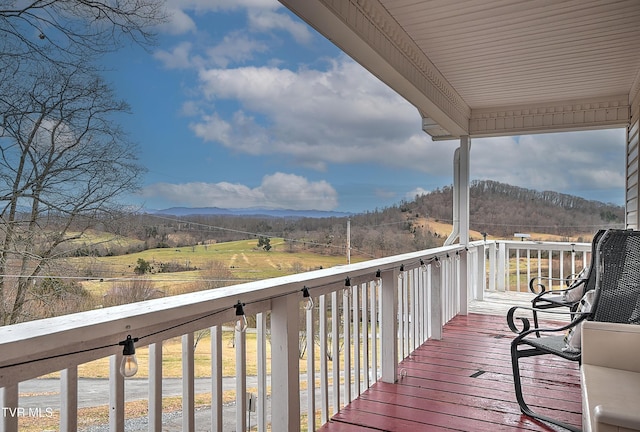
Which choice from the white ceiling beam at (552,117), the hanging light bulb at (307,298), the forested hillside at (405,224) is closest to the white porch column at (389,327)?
the forested hillside at (405,224)

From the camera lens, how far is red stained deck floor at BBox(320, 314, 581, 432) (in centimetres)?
256

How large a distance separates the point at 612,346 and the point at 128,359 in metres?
2.28

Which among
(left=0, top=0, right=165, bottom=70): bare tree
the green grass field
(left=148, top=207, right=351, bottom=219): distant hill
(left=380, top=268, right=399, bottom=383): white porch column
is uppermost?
(left=0, top=0, right=165, bottom=70): bare tree

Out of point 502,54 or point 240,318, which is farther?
point 502,54

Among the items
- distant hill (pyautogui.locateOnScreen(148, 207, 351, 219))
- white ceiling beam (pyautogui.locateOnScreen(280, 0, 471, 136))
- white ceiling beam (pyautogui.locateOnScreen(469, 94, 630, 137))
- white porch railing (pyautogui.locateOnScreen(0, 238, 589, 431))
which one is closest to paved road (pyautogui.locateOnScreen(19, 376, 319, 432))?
white porch railing (pyautogui.locateOnScreen(0, 238, 589, 431))

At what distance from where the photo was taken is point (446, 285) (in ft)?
16.4

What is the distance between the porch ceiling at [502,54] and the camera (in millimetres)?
2691

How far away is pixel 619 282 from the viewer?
8.76 feet

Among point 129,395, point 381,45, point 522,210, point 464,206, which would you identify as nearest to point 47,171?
point 129,395

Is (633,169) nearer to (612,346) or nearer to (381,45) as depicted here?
(612,346)

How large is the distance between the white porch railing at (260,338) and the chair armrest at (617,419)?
124 centimetres

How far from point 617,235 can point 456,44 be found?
1781 millimetres

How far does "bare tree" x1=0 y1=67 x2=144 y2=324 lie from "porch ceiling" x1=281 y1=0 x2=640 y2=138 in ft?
4.03

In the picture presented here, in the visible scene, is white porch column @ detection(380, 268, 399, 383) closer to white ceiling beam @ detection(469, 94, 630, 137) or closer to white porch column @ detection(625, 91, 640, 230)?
white porch column @ detection(625, 91, 640, 230)
